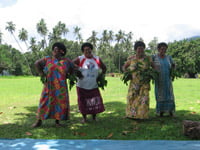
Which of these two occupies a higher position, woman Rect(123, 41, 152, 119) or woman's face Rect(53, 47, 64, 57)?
woman's face Rect(53, 47, 64, 57)

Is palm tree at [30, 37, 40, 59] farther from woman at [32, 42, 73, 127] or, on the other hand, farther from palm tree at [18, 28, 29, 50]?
woman at [32, 42, 73, 127]

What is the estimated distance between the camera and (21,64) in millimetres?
77312

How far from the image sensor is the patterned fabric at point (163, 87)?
6547mm

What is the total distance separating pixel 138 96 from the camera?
608 centimetres

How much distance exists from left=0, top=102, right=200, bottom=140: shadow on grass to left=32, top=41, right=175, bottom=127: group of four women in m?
0.26

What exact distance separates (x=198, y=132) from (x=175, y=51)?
54.6m

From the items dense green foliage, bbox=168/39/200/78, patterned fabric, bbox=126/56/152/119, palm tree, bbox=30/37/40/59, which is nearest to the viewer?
patterned fabric, bbox=126/56/152/119

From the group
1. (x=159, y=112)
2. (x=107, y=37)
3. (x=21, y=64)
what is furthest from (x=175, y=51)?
(x=159, y=112)

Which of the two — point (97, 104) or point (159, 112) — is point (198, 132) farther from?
point (97, 104)

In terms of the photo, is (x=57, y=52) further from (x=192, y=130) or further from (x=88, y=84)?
(x=192, y=130)

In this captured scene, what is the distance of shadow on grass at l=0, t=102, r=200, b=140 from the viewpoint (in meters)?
4.85

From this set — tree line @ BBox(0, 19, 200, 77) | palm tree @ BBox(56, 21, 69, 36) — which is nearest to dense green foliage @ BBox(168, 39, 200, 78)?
tree line @ BBox(0, 19, 200, 77)

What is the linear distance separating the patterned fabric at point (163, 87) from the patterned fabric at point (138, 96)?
1.61 ft

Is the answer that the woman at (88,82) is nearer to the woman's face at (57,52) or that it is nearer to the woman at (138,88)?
the woman's face at (57,52)
